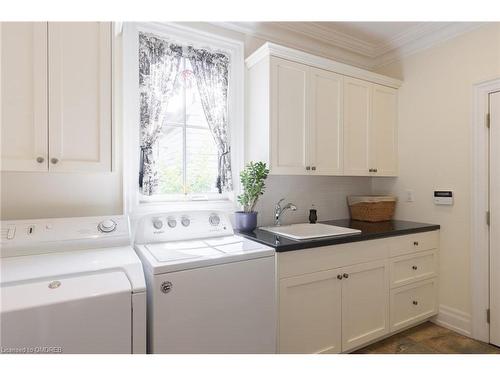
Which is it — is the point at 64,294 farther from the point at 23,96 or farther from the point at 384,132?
the point at 384,132

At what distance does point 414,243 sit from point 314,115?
1.34 m

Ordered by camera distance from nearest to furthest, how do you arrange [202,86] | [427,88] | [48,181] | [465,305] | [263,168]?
[48,181] < [263,168] < [202,86] < [465,305] < [427,88]

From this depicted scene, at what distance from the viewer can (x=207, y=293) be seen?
146 centimetres

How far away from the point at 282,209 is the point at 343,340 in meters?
1.04

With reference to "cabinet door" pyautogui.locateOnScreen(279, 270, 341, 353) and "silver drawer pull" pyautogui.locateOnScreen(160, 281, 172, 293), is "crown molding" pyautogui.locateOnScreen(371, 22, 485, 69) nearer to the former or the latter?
"cabinet door" pyautogui.locateOnScreen(279, 270, 341, 353)

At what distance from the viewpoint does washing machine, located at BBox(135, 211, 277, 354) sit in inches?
53.7

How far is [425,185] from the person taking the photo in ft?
8.78

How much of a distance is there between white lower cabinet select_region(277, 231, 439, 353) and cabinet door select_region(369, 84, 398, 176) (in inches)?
28.3

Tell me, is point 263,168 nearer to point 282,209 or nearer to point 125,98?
point 282,209

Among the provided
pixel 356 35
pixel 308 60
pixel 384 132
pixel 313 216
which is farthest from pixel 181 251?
pixel 356 35

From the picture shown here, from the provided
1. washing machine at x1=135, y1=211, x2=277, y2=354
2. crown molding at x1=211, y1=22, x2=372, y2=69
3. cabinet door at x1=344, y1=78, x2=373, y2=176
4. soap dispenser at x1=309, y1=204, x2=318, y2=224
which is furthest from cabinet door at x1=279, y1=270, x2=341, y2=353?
crown molding at x1=211, y1=22, x2=372, y2=69

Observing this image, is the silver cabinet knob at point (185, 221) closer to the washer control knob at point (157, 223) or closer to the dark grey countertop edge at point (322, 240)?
the washer control knob at point (157, 223)

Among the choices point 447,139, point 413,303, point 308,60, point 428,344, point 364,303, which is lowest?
point 428,344
